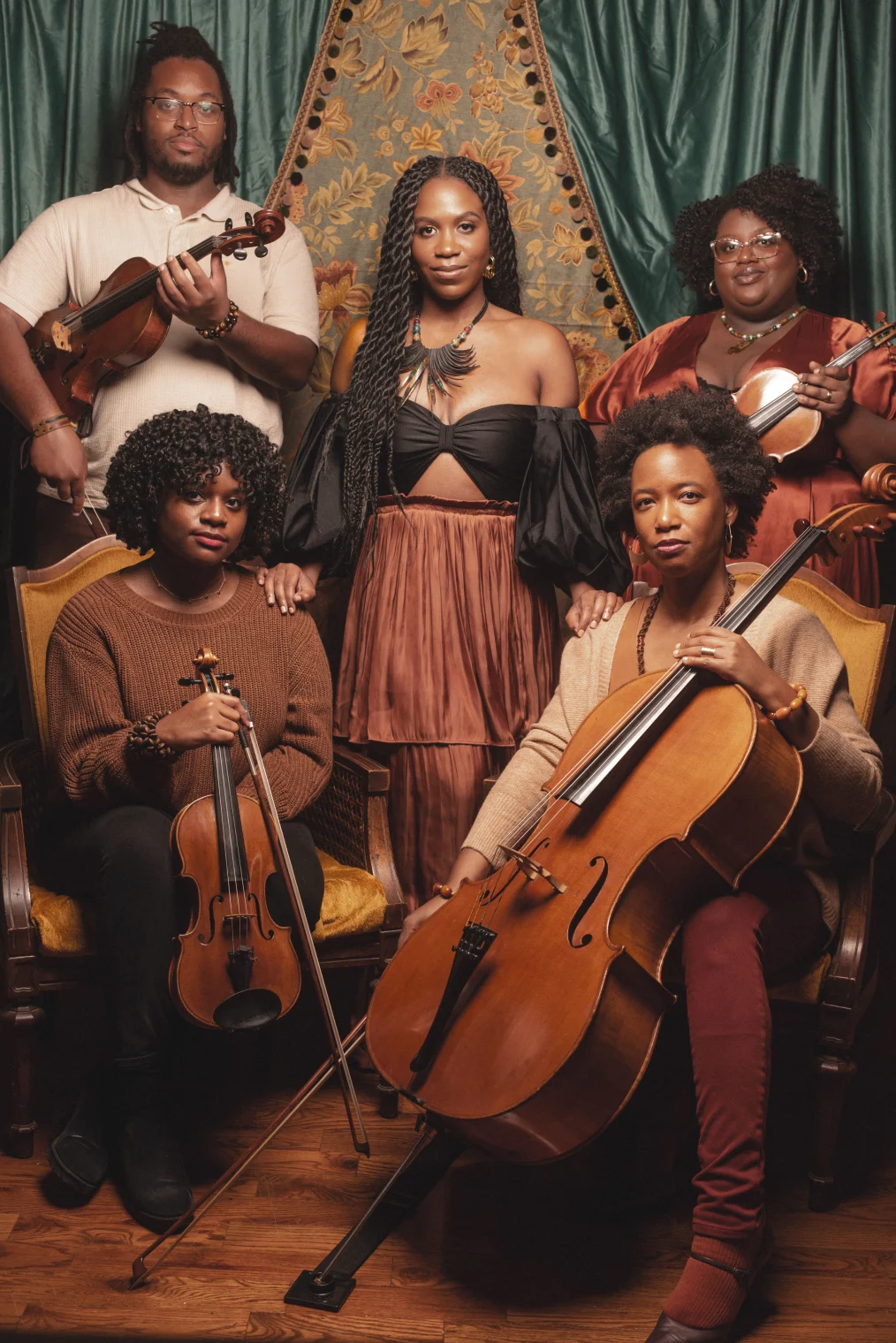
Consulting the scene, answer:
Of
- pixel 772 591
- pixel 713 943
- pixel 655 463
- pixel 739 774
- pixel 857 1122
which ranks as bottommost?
pixel 857 1122

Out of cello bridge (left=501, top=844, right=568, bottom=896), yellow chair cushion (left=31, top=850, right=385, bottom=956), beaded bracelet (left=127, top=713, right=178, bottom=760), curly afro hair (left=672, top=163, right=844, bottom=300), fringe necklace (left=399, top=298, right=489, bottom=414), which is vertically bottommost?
yellow chair cushion (left=31, top=850, right=385, bottom=956)

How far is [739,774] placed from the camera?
1.77 meters

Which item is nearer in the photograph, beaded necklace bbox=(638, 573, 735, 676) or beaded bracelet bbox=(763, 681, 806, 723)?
beaded bracelet bbox=(763, 681, 806, 723)

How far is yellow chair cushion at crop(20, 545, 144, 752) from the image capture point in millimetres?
2586

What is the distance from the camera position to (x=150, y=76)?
2.94 m

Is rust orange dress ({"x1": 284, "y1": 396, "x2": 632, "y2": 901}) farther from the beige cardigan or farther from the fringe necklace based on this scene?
the beige cardigan

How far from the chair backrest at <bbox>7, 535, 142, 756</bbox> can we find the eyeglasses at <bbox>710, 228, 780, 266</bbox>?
1.50 meters

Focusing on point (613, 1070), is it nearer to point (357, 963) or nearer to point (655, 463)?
point (357, 963)

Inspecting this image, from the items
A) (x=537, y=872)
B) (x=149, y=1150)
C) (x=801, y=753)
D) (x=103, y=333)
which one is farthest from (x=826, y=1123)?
(x=103, y=333)

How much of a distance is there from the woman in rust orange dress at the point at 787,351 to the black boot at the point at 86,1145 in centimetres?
153

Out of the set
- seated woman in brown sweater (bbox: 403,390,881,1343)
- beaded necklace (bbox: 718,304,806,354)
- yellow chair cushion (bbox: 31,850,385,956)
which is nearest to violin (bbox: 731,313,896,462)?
beaded necklace (bbox: 718,304,806,354)

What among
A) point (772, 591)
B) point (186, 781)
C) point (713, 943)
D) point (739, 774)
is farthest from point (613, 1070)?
point (186, 781)

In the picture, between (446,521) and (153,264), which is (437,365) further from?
(153,264)

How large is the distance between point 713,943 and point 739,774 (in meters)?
0.28
